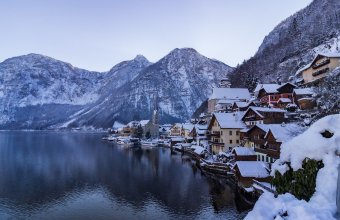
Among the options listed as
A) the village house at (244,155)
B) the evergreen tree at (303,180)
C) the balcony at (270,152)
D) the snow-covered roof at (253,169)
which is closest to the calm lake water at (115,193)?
the snow-covered roof at (253,169)

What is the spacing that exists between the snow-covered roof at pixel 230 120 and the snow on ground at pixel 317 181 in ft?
207

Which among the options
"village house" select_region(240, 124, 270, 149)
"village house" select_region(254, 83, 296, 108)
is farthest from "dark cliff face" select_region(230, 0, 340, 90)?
"village house" select_region(240, 124, 270, 149)

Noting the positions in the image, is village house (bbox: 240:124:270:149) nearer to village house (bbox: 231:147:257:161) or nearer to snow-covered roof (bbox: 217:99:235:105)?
village house (bbox: 231:147:257:161)

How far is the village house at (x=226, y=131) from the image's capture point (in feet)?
254

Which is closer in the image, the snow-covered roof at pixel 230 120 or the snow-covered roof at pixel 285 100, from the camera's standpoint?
the snow-covered roof at pixel 230 120

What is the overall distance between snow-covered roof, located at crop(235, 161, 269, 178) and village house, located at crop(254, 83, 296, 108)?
108 feet

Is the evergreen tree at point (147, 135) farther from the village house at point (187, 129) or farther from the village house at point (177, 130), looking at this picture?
the village house at point (187, 129)

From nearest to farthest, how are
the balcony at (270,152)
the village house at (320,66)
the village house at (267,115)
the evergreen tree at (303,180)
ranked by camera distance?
the evergreen tree at (303,180) → the balcony at (270,152) → the village house at (267,115) → the village house at (320,66)

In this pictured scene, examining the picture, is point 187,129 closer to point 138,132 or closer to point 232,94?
point 232,94

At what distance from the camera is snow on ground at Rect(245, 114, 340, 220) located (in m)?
11.9

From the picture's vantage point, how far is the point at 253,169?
50.2 m

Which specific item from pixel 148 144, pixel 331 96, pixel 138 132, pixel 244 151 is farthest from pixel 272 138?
pixel 138 132

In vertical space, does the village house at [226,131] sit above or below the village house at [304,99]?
below

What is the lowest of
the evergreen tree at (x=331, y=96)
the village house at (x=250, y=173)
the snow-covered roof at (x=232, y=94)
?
the village house at (x=250, y=173)
